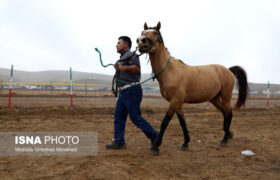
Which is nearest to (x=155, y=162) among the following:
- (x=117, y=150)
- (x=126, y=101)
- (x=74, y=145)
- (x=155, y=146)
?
(x=155, y=146)

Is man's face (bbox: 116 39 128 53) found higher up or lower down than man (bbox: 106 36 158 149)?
higher up

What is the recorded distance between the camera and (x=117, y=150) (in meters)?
4.04

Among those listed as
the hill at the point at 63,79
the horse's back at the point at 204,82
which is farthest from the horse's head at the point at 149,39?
the hill at the point at 63,79

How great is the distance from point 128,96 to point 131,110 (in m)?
0.28

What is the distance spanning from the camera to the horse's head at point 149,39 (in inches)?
139

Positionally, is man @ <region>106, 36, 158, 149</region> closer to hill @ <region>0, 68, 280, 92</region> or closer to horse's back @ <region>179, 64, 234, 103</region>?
horse's back @ <region>179, 64, 234, 103</region>

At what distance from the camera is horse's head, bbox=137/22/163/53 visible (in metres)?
3.53

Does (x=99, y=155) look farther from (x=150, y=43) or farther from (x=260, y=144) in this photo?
(x=260, y=144)

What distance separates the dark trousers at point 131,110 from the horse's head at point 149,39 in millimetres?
787

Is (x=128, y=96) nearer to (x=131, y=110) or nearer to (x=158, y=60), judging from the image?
(x=131, y=110)

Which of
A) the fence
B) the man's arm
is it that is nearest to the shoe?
the man's arm

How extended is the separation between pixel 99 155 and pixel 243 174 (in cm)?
229

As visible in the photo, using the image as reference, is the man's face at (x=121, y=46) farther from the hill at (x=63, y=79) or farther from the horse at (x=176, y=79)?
the hill at (x=63, y=79)

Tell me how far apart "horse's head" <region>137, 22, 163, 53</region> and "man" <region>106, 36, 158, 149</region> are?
31cm
